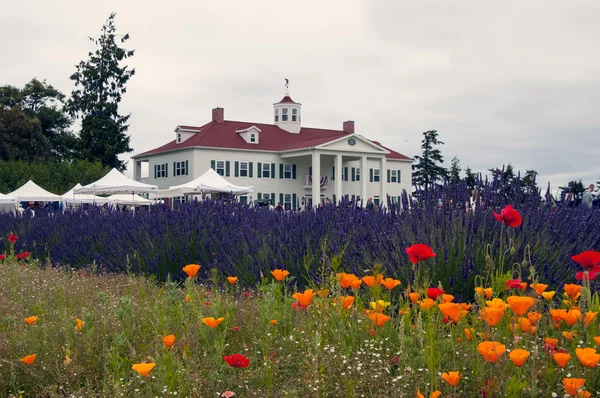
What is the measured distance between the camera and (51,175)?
47812mm

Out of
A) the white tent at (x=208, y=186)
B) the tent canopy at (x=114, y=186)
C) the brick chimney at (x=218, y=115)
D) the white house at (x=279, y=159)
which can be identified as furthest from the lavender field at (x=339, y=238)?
the brick chimney at (x=218, y=115)

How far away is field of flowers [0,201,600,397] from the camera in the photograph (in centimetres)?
314

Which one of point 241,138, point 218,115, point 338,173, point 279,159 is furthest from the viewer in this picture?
point 218,115

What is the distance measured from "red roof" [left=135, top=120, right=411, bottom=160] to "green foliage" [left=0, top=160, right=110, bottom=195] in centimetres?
1009

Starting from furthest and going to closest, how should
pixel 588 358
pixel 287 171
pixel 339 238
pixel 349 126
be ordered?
pixel 349 126 < pixel 287 171 < pixel 339 238 < pixel 588 358

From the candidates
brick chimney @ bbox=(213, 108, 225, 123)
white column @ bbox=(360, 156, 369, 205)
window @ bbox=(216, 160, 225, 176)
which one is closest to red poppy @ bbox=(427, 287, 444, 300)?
window @ bbox=(216, 160, 225, 176)

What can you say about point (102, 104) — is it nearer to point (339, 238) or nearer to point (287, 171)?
point (287, 171)

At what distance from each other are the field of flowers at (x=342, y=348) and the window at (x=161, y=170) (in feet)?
183

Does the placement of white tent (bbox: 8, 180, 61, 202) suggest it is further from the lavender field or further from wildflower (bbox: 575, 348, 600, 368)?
wildflower (bbox: 575, 348, 600, 368)

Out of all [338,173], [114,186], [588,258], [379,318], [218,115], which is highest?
[218,115]

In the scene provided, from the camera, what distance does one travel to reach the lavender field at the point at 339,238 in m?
5.62

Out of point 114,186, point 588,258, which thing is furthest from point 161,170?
point 588,258

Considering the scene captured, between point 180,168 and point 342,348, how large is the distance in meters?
54.9

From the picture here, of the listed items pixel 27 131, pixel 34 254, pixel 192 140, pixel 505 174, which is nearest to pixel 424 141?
pixel 192 140
